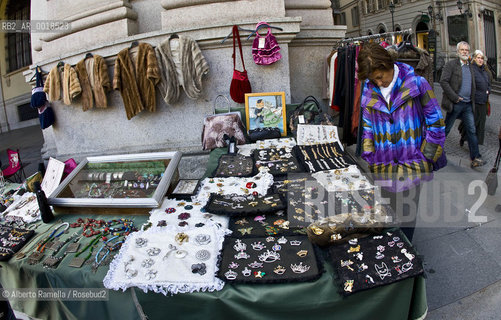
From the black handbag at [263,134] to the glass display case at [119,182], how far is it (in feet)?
4.79

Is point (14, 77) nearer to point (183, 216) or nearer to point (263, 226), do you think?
point (183, 216)

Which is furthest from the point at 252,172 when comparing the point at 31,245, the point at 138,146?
the point at 138,146

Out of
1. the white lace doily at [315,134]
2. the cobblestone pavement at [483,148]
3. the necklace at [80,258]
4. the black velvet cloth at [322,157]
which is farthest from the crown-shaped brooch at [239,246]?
the cobblestone pavement at [483,148]

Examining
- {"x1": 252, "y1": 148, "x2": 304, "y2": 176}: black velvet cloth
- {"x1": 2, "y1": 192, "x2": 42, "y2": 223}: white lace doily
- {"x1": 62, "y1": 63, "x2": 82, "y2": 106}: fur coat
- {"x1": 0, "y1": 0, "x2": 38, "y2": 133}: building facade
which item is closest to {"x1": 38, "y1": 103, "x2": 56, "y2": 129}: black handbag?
{"x1": 62, "y1": 63, "x2": 82, "y2": 106}: fur coat

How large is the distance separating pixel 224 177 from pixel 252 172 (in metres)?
0.28

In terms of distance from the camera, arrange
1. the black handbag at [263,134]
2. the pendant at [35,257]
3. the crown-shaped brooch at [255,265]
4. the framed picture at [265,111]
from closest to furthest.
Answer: the crown-shaped brooch at [255,265] → the pendant at [35,257] → the black handbag at [263,134] → the framed picture at [265,111]

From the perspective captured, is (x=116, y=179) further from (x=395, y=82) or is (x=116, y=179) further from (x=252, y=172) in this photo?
(x=395, y=82)

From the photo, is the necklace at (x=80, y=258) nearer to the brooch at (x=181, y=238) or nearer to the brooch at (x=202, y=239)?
the brooch at (x=181, y=238)

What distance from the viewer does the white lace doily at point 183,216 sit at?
7.17ft

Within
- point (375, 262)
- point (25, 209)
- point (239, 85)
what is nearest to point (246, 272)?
point (375, 262)

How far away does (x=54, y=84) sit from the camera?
211 inches

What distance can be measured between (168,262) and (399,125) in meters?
1.80

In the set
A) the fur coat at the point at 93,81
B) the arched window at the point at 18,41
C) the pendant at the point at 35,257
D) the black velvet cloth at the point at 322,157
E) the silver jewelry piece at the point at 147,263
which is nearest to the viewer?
the silver jewelry piece at the point at 147,263

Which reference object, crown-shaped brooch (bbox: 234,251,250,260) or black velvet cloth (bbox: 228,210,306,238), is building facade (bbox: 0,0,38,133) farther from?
crown-shaped brooch (bbox: 234,251,250,260)
